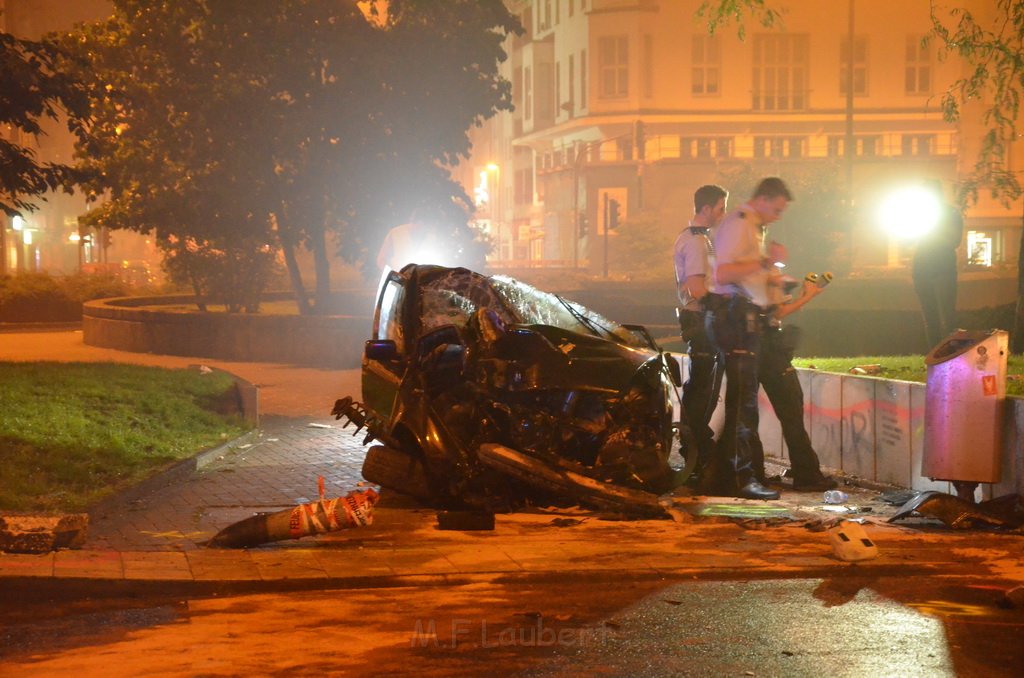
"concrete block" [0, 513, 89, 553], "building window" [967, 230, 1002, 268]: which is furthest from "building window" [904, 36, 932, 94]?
"concrete block" [0, 513, 89, 553]

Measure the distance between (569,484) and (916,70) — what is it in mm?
62056

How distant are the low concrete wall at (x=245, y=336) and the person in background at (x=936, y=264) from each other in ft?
33.4

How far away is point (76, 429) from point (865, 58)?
59.6 meters

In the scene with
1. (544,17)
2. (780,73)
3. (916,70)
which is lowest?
(780,73)

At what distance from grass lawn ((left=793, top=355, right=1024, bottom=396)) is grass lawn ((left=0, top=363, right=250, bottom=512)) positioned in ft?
17.9

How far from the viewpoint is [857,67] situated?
212 ft

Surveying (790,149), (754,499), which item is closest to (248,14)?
(754,499)

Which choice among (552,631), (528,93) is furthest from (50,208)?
(552,631)

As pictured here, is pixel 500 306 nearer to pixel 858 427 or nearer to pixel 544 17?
pixel 858 427

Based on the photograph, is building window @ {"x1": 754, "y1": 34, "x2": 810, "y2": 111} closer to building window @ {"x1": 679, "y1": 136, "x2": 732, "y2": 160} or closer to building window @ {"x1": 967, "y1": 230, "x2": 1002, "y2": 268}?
building window @ {"x1": 679, "y1": 136, "x2": 732, "y2": 160}

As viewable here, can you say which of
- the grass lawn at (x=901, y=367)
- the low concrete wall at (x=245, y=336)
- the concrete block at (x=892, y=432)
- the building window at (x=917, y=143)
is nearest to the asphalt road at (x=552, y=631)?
the concrete block at (x=892, y=432)

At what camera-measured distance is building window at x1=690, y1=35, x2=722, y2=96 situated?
213 ft

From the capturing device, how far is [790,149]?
65750 mm

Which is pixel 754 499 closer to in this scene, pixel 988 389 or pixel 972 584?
pixel 988 389
